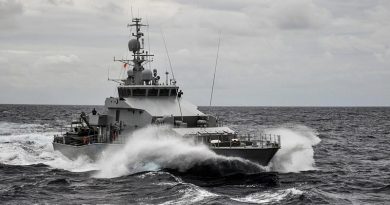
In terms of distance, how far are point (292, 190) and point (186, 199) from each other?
16.2 ft

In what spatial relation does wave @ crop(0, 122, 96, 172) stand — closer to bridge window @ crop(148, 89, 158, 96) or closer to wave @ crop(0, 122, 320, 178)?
wave @ crop(0, 122, 320, 178)

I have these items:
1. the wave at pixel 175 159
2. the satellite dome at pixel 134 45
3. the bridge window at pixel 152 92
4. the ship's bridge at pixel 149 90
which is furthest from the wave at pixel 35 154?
the satellite dome at pixel 134 45

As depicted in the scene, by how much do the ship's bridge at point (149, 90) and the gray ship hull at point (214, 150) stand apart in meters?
3.82

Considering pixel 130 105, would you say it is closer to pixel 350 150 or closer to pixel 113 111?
pixel 113 111

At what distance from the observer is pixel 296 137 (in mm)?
31984

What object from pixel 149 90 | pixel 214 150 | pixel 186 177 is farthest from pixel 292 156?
pixel 149 90

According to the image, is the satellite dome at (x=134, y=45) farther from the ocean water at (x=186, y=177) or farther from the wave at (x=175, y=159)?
the ocean water at (x=186, y=177)

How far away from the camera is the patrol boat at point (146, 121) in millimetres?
26733

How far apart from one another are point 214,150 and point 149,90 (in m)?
7.98

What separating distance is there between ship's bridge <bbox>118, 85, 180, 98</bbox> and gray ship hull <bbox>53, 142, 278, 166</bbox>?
382 centimetres

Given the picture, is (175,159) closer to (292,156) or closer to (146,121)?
(146,121)

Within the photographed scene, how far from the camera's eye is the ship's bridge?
31.8 meters

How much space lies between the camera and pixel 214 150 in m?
25.6

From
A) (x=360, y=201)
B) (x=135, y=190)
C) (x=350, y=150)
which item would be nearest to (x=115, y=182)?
(x=135, y=190)
